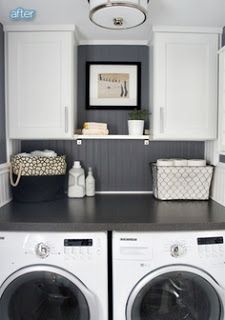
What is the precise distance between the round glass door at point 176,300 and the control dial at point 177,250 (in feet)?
0.34

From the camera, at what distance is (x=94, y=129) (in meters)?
2.03

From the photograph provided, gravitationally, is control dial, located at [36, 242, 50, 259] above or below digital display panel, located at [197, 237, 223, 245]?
below

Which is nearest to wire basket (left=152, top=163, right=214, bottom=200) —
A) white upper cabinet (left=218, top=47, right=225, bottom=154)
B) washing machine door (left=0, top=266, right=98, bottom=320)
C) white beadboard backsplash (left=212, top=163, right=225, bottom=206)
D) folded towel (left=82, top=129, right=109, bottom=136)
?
white beadboard backsplash (left=212, top=163, right=225, bottom=206)

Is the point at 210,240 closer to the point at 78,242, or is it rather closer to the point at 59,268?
the point at 78,242

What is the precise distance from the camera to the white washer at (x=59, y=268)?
1476 millimetres

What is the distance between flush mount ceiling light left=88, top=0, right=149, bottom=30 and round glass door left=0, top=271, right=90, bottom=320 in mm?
1455

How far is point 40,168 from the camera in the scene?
6.27ft

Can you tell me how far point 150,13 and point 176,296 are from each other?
175 centimetres

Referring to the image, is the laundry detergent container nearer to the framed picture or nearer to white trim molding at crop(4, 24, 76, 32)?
the framed picture

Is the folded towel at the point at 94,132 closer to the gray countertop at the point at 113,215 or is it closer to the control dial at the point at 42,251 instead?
the gray countertop at the point at 113,215

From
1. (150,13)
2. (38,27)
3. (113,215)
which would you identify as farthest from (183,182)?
(38,27)

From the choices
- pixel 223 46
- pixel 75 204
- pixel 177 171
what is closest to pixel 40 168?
pixel 75 204

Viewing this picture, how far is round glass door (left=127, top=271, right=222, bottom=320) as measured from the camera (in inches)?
58.9

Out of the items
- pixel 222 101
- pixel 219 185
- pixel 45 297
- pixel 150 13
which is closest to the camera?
pixel 45 297
